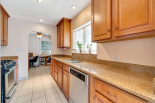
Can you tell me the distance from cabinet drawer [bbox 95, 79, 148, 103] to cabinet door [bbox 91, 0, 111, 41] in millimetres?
690

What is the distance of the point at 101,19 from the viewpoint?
1.18m

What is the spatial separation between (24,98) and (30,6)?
8.38 ft

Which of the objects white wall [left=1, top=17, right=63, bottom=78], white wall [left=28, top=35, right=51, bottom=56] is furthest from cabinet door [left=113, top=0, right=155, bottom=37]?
white wall [left=28, top=35, right=51, bottom=56]

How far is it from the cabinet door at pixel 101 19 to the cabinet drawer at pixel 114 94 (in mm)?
690

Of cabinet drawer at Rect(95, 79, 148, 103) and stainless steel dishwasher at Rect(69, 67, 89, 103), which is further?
stainless steel dishwasher at Rect(69, 67, 89, 103)

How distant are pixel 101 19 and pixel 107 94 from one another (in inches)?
42.3

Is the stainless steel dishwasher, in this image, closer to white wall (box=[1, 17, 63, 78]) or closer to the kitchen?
the kitchen

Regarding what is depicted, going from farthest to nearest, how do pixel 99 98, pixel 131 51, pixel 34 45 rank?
pixel 34 45, pixel 131 51, pixel 99 98

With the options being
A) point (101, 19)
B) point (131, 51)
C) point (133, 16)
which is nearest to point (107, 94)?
point (131, 51)

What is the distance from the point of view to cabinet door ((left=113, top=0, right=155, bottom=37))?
69 cm

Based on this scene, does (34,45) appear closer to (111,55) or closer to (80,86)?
(80,86)

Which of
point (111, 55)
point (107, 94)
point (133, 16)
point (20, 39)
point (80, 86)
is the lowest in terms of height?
point (80, 86)

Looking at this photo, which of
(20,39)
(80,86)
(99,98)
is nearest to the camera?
(99,98)

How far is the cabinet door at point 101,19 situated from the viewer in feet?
3.50
